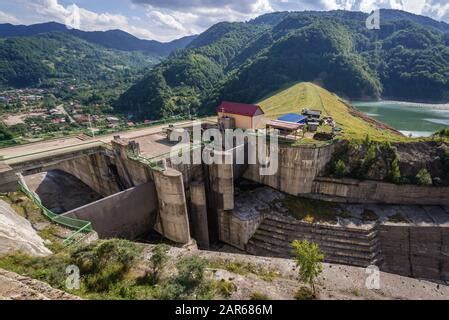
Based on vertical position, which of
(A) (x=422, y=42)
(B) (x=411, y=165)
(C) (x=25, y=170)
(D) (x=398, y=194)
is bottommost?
(D) (x=398, y=194)

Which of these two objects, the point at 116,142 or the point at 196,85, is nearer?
the point at 116,142

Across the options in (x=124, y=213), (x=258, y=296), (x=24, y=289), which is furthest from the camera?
(x=124, y=213)

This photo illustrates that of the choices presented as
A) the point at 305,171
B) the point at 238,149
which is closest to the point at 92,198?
the point at 238,149

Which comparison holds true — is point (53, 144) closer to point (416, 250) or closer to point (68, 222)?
point (68, 222)

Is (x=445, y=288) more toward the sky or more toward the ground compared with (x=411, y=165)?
more toward the ground

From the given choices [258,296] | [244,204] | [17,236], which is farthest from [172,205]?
[258,296]

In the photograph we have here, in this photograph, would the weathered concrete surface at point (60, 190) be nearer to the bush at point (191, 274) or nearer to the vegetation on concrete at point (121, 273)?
the vegetation on concrete at point (121, 273)

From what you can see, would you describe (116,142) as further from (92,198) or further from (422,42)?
(422,42)
